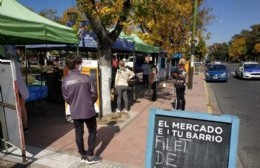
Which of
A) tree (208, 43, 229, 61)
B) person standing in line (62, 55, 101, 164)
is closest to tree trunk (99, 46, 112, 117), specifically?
person standing in line (62, 55, 101, 164)

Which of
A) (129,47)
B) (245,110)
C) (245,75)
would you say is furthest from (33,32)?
(245,75)

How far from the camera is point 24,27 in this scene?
22.5 feet

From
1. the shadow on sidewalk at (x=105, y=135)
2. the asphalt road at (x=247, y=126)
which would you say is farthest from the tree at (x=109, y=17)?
the asphalt road at (x=247, y=126)

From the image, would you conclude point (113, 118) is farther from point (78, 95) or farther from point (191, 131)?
point (191, 131)

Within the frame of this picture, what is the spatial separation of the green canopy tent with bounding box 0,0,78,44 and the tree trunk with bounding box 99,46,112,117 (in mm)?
1451

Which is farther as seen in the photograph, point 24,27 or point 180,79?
point 180,79

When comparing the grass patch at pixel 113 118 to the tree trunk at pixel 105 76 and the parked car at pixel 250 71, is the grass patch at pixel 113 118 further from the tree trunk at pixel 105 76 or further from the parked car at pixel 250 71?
the parked car at pixel 250 71

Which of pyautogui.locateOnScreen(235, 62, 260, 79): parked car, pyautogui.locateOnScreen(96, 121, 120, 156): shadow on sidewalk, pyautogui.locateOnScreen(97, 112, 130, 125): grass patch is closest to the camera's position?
pyautogui.locateOnScreen(96, 121, 120, 156): shadow on sidewalk

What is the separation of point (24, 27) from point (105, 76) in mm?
3402

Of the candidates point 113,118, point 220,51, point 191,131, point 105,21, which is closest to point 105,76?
point 113,118

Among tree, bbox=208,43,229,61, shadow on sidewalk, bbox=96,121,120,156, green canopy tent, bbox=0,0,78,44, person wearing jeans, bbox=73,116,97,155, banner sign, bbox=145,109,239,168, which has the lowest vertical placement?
tree, bbox=208,43,229,61

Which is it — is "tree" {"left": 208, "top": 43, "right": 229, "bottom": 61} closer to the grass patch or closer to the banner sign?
the grass patch

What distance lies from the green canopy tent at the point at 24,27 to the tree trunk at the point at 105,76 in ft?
4.76

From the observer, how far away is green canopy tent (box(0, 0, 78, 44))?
251 inches
